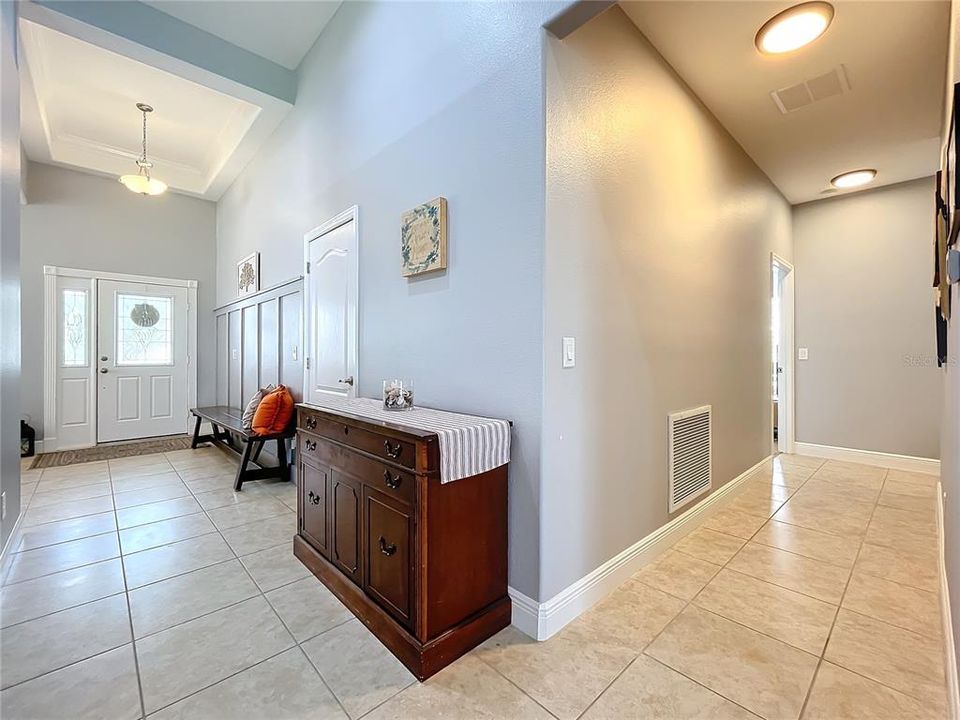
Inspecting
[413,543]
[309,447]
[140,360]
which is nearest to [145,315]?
[140,360]

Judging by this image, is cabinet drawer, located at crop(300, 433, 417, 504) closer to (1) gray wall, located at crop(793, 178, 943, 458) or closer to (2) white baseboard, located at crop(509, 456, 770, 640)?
(2) white baseboard, located at crop(509, 456, 770, 640)

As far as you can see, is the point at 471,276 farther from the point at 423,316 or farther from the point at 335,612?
the point at 335,612

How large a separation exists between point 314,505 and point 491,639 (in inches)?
43.9

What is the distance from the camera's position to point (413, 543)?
59.7 inches

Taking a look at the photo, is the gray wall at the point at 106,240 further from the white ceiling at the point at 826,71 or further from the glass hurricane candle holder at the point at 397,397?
the white ceiling at the point at 826,71

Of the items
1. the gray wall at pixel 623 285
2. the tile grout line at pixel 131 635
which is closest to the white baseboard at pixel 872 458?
the gray wall at pixel 623 285

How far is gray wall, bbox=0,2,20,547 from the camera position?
2104 mm

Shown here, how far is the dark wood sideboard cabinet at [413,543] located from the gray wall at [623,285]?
241mm

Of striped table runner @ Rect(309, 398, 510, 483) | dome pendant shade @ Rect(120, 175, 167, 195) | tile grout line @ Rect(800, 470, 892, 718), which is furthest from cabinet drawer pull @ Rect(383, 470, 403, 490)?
dome pendant shade @ Rect(120, 175, 167, 195)

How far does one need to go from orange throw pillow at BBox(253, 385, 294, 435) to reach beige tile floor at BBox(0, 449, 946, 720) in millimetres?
908

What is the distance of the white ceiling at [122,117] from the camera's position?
11.5ft

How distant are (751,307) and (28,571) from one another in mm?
5046

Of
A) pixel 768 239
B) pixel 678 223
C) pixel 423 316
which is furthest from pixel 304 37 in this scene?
pixel 768 239

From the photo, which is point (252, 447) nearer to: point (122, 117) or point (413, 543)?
point (413, 543)
